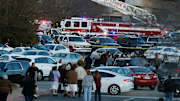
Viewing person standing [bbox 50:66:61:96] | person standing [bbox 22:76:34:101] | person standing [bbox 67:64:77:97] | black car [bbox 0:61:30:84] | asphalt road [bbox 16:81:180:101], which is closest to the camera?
person standing [bbox 22:76:34:101]

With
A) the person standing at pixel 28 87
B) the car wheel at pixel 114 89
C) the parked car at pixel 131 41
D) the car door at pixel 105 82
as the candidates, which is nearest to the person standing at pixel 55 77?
the car door at pixel 105 82

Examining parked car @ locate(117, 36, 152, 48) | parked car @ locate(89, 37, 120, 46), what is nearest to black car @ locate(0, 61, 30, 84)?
parked car @ locate(117, 36, 152, 48)

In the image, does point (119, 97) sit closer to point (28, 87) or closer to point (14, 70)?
point (14, 70)

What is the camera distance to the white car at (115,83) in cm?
2409

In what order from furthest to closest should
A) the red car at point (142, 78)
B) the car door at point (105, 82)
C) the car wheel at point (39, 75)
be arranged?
the car wheel at point (39, 75), the red car at point (142, 78), the car door at point (105, 82)

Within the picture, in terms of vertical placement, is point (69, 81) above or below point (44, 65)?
below

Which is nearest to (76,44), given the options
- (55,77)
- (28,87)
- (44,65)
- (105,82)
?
(44,65)

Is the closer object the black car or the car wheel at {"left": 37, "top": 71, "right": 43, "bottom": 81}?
the black car

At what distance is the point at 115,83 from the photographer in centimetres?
2412

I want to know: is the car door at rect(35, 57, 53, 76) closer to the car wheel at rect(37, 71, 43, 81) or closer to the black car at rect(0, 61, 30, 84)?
the car wheel at rect(37, 71, 43, 81)

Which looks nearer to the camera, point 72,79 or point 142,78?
point 72,79

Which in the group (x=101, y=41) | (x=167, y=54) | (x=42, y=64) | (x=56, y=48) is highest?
(x=101, y=41)

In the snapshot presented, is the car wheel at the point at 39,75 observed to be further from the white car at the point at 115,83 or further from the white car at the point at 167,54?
the white car at the point at 167,54

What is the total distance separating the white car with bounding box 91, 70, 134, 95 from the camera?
949 inches
